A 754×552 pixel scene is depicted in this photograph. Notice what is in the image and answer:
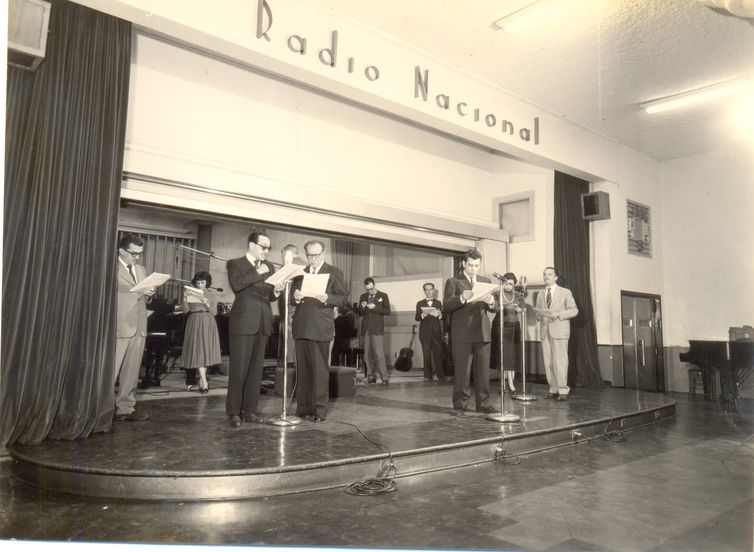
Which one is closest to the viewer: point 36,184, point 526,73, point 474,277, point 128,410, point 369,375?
point 36,184

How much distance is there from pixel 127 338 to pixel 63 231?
1011mm

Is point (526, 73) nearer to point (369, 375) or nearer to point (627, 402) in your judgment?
point (627, 402)

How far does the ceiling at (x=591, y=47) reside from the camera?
450 cm

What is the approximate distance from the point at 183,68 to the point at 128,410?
134 inches

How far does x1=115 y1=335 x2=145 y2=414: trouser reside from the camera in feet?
13.5

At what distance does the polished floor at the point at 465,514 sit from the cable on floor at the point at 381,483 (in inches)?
2.1

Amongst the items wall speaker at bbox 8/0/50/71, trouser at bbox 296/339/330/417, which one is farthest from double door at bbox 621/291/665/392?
wall speaker at bbox 8/0/50/71

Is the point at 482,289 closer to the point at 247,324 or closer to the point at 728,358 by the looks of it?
the point at 247,324

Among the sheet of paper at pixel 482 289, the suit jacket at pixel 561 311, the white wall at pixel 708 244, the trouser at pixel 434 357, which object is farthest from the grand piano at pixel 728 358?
the sheet of paper at pixel 482 289

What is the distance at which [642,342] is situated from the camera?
808cm

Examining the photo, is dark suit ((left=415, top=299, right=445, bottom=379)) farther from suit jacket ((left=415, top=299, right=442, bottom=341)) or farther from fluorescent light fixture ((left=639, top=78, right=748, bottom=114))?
fluorescent light fixture ((left=639, top=78, right=748, bottom=114))

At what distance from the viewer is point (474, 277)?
4.63 metres

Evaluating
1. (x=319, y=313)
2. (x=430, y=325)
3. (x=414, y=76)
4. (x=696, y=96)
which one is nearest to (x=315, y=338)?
(x=319, y=313)

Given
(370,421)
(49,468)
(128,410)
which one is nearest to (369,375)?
(370,421)
